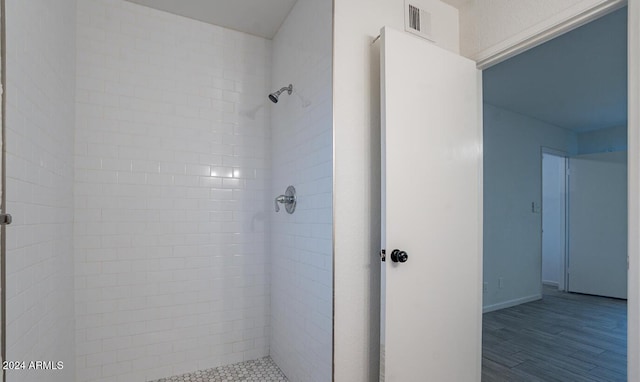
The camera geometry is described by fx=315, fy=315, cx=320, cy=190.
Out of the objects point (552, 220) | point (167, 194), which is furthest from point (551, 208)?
point (167, 194)

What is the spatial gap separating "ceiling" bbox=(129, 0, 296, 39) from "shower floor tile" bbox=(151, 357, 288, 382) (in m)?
2.44

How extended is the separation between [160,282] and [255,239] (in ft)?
2.25

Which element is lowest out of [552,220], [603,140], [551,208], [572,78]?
[552,220]

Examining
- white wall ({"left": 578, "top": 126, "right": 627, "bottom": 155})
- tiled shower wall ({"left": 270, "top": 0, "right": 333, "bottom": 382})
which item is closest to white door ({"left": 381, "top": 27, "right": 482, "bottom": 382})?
tiled shower wall ({"left": 270, "top": 0, "right": 333, "bottom": 382})

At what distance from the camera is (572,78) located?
10.2ft

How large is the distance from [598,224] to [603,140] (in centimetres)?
138

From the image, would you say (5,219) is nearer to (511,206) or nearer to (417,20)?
(417,20)

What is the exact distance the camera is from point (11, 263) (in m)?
1.04

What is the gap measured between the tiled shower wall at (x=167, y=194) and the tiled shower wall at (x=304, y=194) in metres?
0.20

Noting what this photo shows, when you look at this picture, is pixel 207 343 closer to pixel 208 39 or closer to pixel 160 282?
pixel 160 282

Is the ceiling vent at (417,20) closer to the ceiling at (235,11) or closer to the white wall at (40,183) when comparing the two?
the ceiling at (235,11)

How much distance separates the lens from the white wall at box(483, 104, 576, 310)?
12.3ft

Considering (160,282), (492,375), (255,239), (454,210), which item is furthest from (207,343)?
(492,375)

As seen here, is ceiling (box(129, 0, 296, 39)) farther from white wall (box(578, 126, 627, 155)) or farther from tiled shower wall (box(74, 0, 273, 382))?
white wall (box(578, 126, 627, 155))
